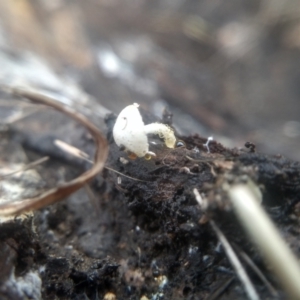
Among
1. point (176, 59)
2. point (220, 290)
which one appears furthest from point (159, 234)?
Answer: point (176, 59)

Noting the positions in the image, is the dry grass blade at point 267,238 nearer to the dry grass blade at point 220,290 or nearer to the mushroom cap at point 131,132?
the dry grass blade at point 220,290

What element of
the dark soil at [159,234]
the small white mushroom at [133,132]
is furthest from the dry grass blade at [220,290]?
the small white mushroom at [133,132]

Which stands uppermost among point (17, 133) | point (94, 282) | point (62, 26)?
point (62, 26)

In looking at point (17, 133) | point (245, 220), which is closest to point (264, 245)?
point (245, 220)

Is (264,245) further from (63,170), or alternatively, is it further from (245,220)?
(63,170)

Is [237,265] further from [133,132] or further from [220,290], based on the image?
[133,132]
